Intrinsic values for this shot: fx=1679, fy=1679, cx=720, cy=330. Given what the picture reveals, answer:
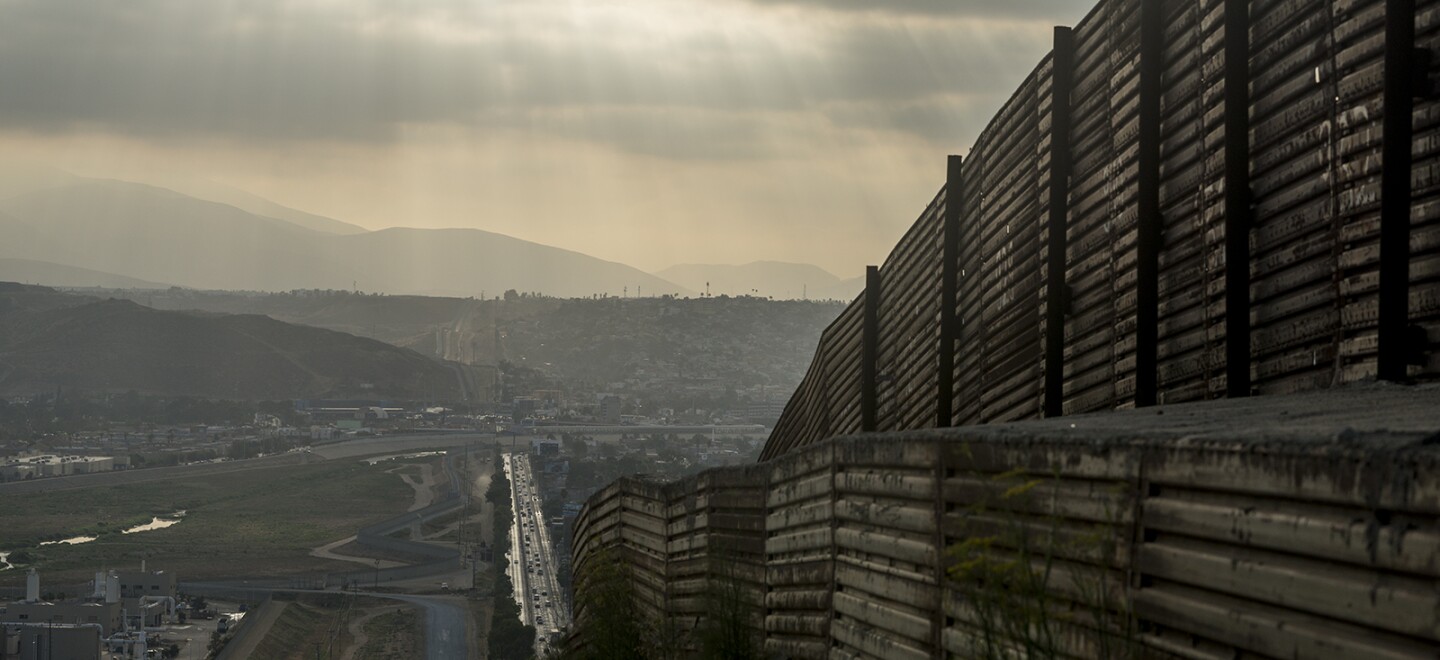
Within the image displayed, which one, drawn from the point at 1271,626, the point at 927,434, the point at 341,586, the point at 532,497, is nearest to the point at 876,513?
the point at 927,434

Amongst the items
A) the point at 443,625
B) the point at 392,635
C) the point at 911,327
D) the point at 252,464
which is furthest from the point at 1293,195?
the point at 252,464

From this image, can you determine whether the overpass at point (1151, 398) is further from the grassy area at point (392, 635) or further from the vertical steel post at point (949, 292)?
the grassy area at point (392, 635)

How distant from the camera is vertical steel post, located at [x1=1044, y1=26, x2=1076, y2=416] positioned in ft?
23.1

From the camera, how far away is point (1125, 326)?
6602 millimetres

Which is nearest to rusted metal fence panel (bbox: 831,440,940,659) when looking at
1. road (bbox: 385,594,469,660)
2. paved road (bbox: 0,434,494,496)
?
road (bbox: 385,594,469,660)

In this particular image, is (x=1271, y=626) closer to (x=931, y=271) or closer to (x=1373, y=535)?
(x=1373, y=535)

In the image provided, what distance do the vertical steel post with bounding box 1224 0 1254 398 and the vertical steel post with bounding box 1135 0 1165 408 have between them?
518mm

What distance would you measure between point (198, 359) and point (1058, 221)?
526 feet

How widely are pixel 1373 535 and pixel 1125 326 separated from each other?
160 inches

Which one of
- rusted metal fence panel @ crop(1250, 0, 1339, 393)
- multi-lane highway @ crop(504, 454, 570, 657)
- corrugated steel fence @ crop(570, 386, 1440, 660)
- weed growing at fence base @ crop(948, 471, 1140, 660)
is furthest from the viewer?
multi-lane highway @ crop(504, 454, 570, 657)

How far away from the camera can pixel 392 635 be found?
50750 millimetres

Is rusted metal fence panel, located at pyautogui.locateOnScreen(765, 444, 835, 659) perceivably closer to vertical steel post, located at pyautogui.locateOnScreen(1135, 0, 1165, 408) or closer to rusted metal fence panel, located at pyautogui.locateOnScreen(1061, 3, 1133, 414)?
vertical steel post, located at pyautogui.locateOnScreen(1135, 0, 1165, 408)

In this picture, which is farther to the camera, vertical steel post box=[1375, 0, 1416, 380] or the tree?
the tree

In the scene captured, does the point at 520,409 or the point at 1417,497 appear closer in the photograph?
the point at 1417,497
